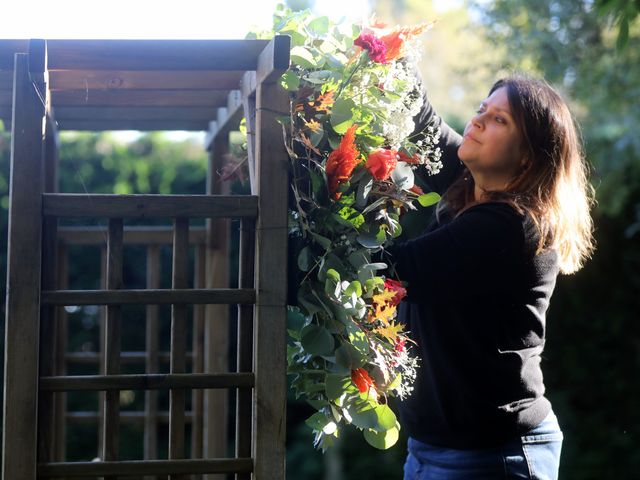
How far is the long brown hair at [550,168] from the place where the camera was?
6.40 ft

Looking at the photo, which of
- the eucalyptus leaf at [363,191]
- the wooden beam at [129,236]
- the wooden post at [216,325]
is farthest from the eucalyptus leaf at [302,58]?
the wooden beam at [129,236]

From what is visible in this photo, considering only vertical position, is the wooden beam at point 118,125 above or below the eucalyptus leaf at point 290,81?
above

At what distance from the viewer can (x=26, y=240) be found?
1.71 meters

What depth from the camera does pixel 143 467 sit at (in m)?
1.77

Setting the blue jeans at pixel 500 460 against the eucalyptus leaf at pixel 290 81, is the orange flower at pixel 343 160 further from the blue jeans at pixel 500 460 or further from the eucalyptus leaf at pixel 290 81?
the blue jeans at pixel 500 460

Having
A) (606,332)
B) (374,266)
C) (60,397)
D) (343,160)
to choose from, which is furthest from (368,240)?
(606,332)

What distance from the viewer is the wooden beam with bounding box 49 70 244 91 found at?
86.4 inches

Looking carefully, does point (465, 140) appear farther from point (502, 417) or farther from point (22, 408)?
point (22, 408)

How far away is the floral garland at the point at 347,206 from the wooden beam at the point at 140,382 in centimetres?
16

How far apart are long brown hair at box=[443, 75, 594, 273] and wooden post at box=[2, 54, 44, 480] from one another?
0.96 meters

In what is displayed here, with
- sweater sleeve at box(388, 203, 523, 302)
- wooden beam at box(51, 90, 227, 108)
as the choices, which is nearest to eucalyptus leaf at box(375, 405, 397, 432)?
sweater sleeve at box(388, 203, 523, 302)

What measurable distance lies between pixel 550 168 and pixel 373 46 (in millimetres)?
552

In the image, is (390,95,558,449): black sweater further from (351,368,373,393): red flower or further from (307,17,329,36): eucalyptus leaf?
(307,17,329,36): eucalyptus leaf

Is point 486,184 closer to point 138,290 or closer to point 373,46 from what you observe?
point 373,46
